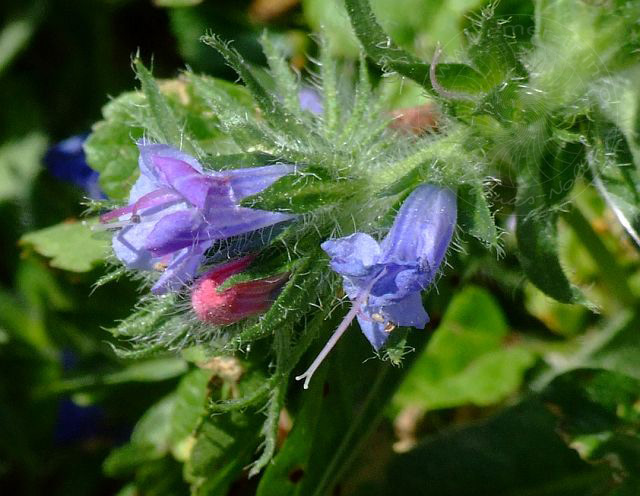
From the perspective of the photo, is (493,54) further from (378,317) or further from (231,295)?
(231,295)

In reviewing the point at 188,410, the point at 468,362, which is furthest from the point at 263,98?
the point at 468,362

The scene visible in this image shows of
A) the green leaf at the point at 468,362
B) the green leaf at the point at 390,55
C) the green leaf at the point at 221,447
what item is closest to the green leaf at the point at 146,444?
the green leaf at the point at 221,447

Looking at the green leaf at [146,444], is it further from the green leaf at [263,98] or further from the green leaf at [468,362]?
the green leaf at [263,98]

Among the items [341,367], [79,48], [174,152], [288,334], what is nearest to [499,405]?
[341,367]

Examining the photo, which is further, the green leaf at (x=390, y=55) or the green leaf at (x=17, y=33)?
the green leaf at (x=17, y=33)

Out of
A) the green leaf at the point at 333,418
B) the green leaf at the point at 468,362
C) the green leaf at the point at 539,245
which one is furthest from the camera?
the green leaf at the point at 468,362

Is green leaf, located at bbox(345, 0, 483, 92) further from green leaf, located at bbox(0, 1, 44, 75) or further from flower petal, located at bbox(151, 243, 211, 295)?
green leaf, located at bbox(0, 1, 44, 75)

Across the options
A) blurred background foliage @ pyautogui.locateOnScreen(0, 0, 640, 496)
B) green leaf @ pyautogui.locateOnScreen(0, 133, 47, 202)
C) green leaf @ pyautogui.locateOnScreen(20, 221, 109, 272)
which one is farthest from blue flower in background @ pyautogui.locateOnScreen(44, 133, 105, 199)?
green leaf @ pyautogui.locateOnScreen(0, 133, 47, 202)

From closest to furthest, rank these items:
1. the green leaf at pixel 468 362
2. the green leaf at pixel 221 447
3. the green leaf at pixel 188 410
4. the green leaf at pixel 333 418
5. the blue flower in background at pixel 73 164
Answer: the green leaf at pixel 333 418, the green leaf at pixel 221 447, the green leaf at pixel 188 410, the blue flower in background at pixel 73 164, the green leaf at pixel 468 362
